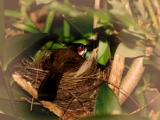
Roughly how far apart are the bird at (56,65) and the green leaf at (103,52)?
0.12 metres

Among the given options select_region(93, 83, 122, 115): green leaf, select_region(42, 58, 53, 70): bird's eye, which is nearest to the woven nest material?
select_region(42, 58, 53, 70): bird's eye

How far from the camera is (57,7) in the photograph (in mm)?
362

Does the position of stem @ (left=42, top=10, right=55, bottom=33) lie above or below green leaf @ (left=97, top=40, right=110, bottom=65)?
above

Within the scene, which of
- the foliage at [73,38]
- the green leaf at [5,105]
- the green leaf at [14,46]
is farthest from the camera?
the green leaf at [5,105]

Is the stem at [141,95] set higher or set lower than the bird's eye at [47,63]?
lower

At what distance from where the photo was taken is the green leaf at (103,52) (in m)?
1.04

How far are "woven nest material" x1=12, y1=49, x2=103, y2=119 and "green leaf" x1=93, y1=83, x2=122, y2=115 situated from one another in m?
0.24

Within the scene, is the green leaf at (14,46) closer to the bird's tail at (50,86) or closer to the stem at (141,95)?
the bird's tail at (50,86)

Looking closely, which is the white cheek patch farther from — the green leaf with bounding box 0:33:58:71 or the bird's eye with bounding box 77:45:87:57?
the green leaf with bounding box 0:33:58:71

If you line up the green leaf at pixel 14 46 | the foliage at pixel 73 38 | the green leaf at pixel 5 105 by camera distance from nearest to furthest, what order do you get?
the foliage at pixel 73 38 → the green leaf at pixel 14 46 → the green leaf at pixel 5 105

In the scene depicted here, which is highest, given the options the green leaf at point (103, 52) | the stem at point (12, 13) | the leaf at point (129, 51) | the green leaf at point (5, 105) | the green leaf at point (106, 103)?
the stem at point (12, 13)

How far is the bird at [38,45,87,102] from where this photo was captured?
1123mm

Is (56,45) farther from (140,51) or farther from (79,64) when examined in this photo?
→ (140,51)

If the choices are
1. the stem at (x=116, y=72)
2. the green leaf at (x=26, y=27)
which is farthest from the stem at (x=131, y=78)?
the green leaf at (x=26, y=27)
